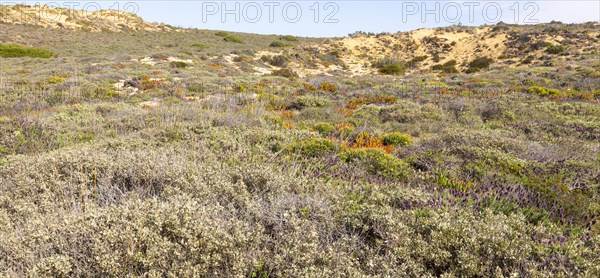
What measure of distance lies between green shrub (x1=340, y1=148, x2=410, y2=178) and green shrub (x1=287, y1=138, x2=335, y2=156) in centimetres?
36

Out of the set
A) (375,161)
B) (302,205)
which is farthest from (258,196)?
(375,161)

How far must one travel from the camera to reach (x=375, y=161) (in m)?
5.45

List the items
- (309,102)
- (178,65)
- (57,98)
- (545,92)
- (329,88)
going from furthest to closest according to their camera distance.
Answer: (178,65), (329,88), (545,92), (309,102), (57,98)

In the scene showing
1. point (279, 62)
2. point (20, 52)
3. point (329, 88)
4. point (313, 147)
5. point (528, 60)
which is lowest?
point (313, 147)

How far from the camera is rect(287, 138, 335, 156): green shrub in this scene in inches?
235

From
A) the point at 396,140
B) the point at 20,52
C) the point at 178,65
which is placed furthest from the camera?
the point at 20,52

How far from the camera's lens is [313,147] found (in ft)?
20.0

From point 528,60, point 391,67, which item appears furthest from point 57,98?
point 528,60

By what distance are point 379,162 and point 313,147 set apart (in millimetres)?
1350

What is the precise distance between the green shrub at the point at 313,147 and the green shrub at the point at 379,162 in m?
0.36

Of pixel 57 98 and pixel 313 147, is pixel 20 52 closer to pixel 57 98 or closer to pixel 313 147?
pixel 57 98

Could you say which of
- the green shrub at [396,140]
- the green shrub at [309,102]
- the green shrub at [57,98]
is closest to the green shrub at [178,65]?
the green shrub at [57,98]

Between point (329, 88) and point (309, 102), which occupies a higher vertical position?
point (329, 88)

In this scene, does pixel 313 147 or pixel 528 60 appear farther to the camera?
pixel 528 60
